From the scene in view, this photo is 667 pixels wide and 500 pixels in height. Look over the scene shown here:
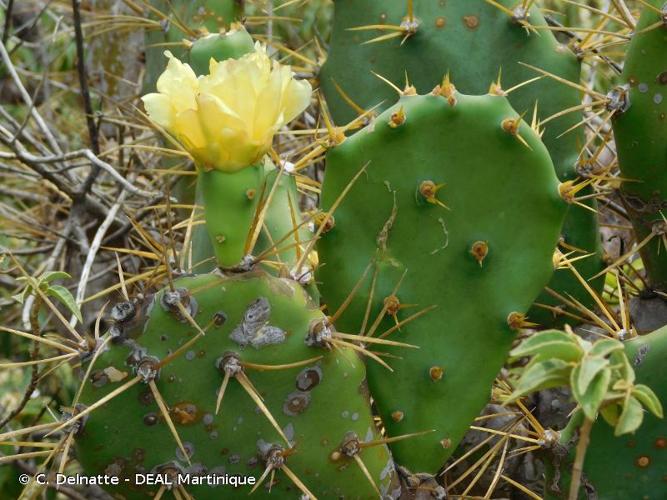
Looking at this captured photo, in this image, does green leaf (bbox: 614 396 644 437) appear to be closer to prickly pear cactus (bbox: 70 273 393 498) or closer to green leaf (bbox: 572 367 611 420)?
green leaf (bbox: 572 367 611 420)

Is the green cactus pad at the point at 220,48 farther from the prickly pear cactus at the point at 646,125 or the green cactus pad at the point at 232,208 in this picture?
the prickly pear cactus at the point at 646,125

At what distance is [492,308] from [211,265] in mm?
418

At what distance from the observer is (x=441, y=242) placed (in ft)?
3.78

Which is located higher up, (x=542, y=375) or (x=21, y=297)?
(x=542, y=375)

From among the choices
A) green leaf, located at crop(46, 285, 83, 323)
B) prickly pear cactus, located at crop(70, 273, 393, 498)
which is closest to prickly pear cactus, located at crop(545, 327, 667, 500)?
prickly pear cactus, located at crop(70, 273, 393, 498)

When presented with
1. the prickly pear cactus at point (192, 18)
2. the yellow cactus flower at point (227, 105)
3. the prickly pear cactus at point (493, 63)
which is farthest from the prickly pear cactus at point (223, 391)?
the prickly pear cactus at point (192, 18)

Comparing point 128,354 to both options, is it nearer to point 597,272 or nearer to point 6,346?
point 597,272

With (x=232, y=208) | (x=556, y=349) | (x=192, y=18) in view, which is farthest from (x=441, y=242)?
(x=192, y=18)

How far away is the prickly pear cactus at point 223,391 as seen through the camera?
1002 millimetres

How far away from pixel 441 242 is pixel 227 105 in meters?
0.36

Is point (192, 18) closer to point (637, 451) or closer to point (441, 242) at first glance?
point (441, 242)

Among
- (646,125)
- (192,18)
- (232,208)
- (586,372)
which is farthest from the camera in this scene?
(192,18)

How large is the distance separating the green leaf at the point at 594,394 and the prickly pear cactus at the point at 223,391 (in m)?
0.35

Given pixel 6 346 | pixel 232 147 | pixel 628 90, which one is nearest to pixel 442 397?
pixel 232 147
